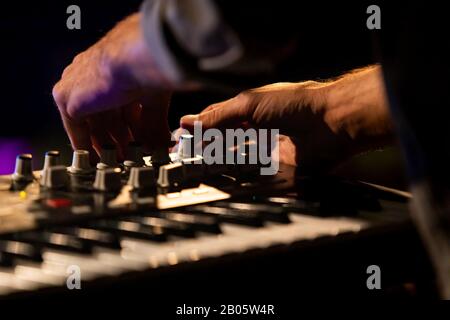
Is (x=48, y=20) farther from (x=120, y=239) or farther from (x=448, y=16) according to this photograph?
(x=448, y=16)

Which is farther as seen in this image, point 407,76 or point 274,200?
point 274,200

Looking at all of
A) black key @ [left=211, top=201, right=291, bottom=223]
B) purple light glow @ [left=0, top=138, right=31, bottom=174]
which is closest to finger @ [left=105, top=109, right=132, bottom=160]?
black key @ [left=211, top=201, right=291, bottom=223]

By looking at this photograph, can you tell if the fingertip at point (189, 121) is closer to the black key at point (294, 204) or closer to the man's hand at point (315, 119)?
the man's hand at point (315, 119)

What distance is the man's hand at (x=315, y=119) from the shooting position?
125 cm

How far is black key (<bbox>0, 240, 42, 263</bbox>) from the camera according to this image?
27.1 inches

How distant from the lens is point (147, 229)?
0.80m

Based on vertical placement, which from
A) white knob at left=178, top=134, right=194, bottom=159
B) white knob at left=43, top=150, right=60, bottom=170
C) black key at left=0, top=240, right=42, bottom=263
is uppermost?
white knob at left=178, top=134, right=194, bottom=159

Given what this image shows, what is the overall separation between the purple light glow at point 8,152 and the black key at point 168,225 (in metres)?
1.08

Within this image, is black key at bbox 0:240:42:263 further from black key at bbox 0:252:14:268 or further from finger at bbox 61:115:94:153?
finger at bbox 61:115:94:153

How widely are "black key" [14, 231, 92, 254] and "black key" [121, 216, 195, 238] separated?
0.11 m

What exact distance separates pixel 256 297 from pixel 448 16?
1.40 feet
